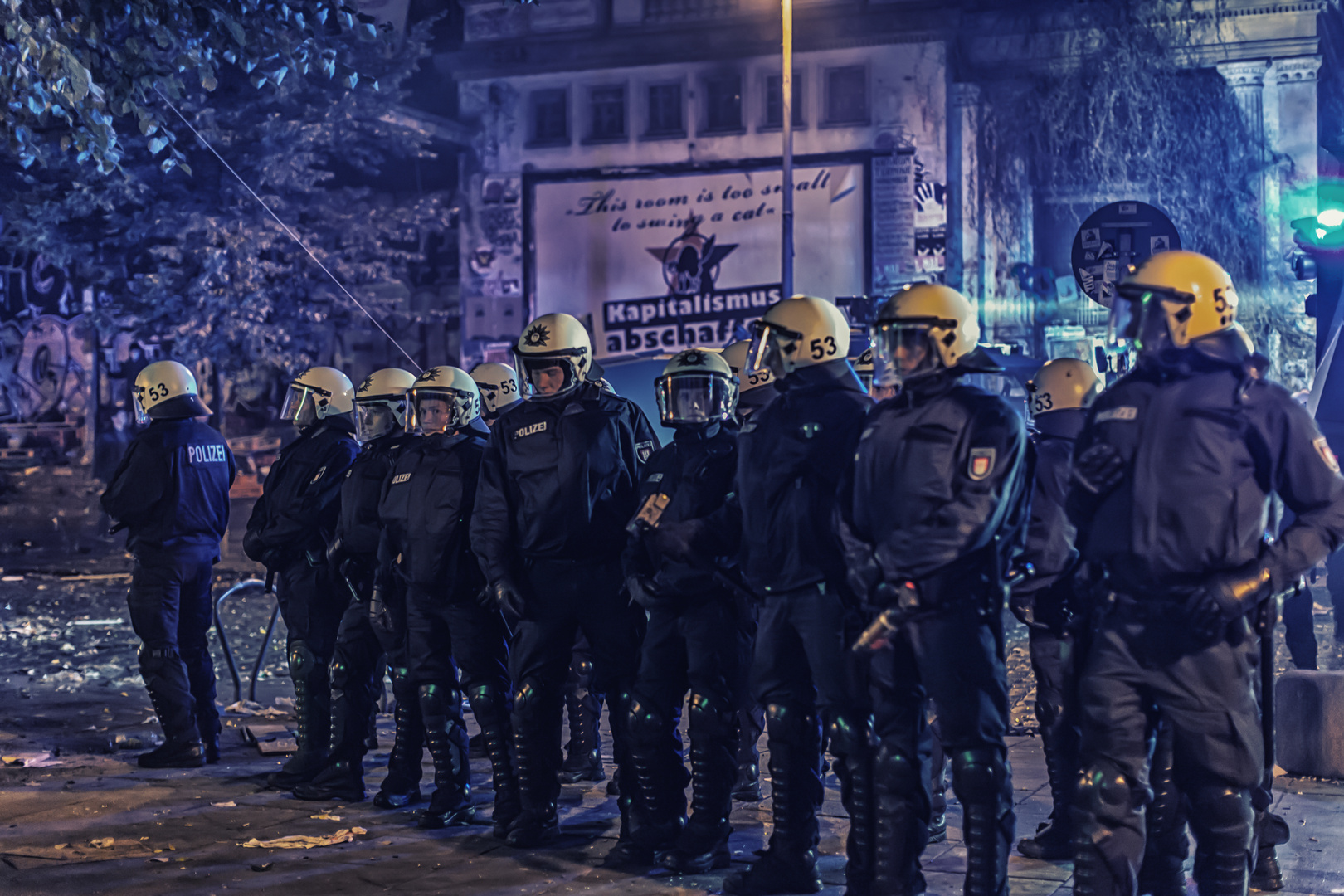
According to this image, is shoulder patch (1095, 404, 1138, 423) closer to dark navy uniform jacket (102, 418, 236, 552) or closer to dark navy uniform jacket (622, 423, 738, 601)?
dark navy uniform jacket (622, 423, 738, 601)

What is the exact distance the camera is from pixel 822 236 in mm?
23266

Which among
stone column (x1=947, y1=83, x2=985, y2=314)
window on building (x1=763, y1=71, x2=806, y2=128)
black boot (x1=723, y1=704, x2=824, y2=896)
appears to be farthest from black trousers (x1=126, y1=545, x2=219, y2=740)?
window on building (x1=763, y1=71, x2=806, y2=128)

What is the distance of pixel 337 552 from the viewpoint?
6934mm

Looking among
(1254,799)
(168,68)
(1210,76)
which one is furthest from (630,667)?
(1210,76)

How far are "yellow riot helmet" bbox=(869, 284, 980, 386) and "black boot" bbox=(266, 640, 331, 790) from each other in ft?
12.5

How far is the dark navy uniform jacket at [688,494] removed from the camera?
5.50 metres

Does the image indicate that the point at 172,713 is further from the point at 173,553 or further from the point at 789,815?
the point at 789,815

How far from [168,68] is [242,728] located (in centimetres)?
488

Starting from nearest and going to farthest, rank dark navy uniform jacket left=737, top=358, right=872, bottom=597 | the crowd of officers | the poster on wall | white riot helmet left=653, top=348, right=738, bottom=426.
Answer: the crowd of officers
dark navy uniform jacket left=737, top=358, right=872, bottom=597
white riot helmet left=653, top=348, right=738, bottom=426
the poster on wall

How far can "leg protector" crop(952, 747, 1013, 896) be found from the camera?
178 inches

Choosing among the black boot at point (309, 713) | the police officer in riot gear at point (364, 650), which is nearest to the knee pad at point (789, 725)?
the police officer in riot gear at point (364, 650)

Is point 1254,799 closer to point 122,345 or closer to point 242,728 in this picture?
point 242,728

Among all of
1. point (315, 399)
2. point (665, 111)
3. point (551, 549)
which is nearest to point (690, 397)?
point (551, 549)

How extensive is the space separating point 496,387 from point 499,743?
2.58m
